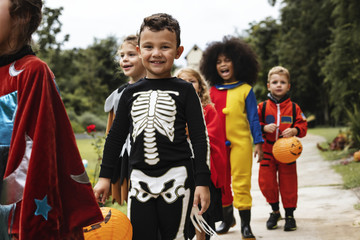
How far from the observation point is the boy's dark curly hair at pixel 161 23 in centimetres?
289

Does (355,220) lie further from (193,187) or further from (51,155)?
(51,155)

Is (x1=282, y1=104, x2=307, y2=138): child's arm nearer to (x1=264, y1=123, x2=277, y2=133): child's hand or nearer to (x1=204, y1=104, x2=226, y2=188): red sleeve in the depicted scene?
(x1=264, y1=123, x2=277, y2=133): child's hand

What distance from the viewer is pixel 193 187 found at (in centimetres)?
285

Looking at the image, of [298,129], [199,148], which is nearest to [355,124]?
[298,129]

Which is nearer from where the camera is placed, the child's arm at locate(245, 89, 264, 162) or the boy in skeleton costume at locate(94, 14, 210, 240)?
the boy in skeleton costume at locate(94, 14, 210, 240)

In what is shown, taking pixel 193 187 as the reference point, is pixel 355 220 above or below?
below

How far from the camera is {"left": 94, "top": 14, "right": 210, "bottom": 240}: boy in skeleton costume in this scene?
2.77 meters

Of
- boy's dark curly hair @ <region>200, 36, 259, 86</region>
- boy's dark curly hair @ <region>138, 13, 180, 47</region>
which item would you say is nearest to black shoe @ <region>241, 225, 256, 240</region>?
boy's dark curly hair @ <region>200, 36, 259, 86</region>

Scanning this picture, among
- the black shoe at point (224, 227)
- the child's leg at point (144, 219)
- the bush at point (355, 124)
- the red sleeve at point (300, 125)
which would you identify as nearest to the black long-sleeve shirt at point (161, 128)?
the child's leg at point (144, 219)

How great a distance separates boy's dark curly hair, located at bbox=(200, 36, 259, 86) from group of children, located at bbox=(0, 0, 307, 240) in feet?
0.10

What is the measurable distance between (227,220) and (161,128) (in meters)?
2.52

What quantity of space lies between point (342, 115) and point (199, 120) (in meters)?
11.8

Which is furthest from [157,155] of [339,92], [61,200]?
[339,92]

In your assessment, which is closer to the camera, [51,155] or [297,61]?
[51,155]
